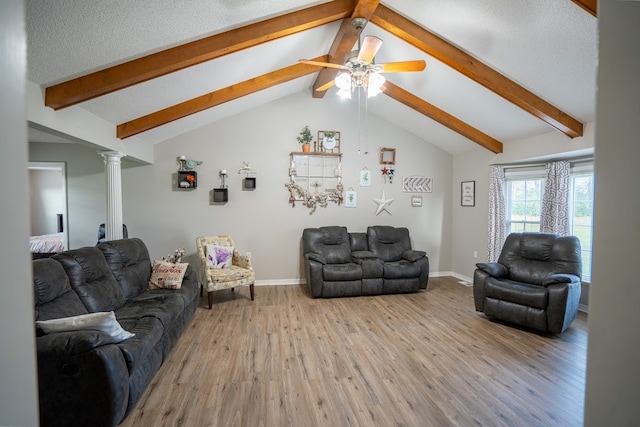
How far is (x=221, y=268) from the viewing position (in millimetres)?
4008

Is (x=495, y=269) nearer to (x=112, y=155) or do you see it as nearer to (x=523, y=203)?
(x=523, y=203)

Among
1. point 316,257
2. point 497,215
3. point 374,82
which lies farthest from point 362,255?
point 374,82

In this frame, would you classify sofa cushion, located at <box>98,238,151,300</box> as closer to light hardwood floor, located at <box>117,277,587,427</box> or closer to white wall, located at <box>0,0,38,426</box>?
light hardwood floor, located at <box>117,277,587,427</box>

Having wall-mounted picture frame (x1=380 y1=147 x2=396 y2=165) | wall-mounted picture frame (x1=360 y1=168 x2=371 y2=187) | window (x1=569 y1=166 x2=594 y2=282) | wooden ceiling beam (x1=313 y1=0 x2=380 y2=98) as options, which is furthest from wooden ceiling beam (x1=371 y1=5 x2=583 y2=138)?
wall-mounted picture frame (x1=360 y1=168 x2=371 y2=187)

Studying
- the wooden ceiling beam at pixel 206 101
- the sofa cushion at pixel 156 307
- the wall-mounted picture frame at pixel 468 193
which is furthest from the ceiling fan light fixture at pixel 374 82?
the wall-mounted picture frame at pixel 468 193

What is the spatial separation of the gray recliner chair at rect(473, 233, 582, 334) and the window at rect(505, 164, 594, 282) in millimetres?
590

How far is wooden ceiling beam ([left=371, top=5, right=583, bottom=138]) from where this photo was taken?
287 cm

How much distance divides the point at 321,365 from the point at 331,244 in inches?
95.3

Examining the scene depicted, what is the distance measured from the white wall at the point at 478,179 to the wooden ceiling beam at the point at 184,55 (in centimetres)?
316

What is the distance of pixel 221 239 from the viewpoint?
4.27m

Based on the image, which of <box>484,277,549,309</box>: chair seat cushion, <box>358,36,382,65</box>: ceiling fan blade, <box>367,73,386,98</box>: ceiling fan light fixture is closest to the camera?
<box>358,36,382,65</box>: ceiling fan blade

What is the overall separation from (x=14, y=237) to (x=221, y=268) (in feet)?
12.2

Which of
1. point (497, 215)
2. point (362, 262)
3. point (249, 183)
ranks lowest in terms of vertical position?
point (362, 262)

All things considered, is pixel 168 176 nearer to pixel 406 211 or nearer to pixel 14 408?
pixel 406 211
